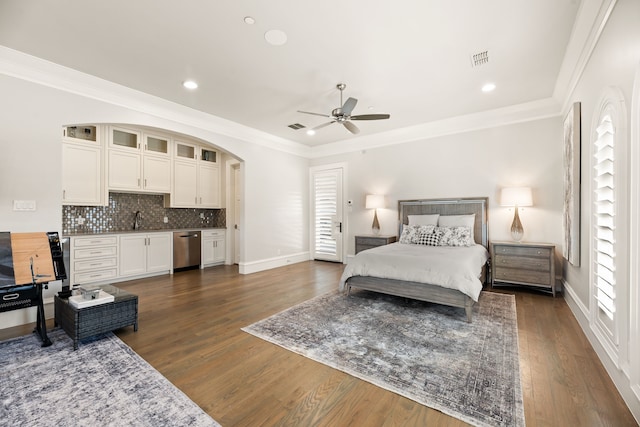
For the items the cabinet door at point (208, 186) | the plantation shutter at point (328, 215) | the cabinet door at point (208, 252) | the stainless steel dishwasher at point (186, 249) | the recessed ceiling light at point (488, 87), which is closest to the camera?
the recessed ceiling light at point (488, 87)

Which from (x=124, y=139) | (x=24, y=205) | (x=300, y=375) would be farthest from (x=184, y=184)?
(x=300, y=375)

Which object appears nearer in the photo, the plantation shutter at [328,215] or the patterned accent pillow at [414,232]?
Answer: the patterned accent pillow at [414,232]

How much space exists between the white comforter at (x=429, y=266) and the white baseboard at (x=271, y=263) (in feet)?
7.77

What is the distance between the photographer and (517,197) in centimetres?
428

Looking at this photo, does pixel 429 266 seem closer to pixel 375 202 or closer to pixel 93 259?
pixel 375 202

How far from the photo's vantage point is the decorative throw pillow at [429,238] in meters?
4.62

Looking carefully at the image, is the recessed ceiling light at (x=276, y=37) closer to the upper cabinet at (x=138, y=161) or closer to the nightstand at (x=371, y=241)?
the upper cabinet at (x=138, y=161)

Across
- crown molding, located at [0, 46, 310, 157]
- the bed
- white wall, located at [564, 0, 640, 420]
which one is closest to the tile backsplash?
crown molding, located at [0, 46, 310, 157]

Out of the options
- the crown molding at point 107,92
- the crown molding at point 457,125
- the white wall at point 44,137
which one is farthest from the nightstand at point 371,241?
the crown molding at point 107,92

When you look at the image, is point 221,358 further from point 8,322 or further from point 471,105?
point 471,105

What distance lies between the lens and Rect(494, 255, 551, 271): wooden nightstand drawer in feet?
13.0

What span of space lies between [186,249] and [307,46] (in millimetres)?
4754

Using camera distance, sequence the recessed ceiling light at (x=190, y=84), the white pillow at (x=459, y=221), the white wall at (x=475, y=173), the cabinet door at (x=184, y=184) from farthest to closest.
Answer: the cabinet door at (x=184, y=184), the white pillow at (x=459, y=221), the white wall at (x=475, y=173), the recessed ceiling light at (x=190, y=84)

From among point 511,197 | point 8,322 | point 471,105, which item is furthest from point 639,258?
point 8,322
